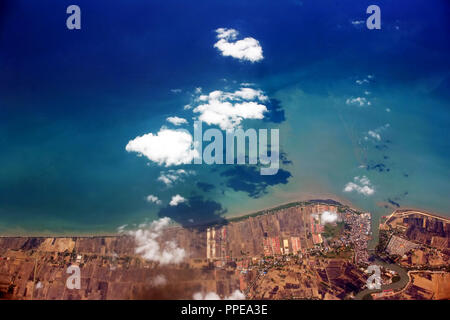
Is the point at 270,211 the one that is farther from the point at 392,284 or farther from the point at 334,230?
the point at 392,284

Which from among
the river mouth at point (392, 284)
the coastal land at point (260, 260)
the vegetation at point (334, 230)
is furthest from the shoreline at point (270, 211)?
the river mouth at point (392, 284)

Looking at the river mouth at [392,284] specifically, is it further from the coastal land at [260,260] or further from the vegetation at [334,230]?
the vegetation at [334,230]

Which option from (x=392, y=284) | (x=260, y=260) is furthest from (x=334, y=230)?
(x=260, y=260)

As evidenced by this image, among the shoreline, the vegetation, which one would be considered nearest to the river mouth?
the shoreline

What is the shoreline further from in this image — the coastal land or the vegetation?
the vegetation

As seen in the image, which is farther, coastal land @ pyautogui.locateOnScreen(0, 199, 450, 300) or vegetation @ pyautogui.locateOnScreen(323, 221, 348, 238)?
vegetation @ pyautogui.locateOnScreen(323, 221, 348, 238)

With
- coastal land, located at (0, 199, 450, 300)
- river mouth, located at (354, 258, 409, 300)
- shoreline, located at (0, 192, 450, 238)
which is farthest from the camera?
shoreline, located at (0, 192, 450, 238)
